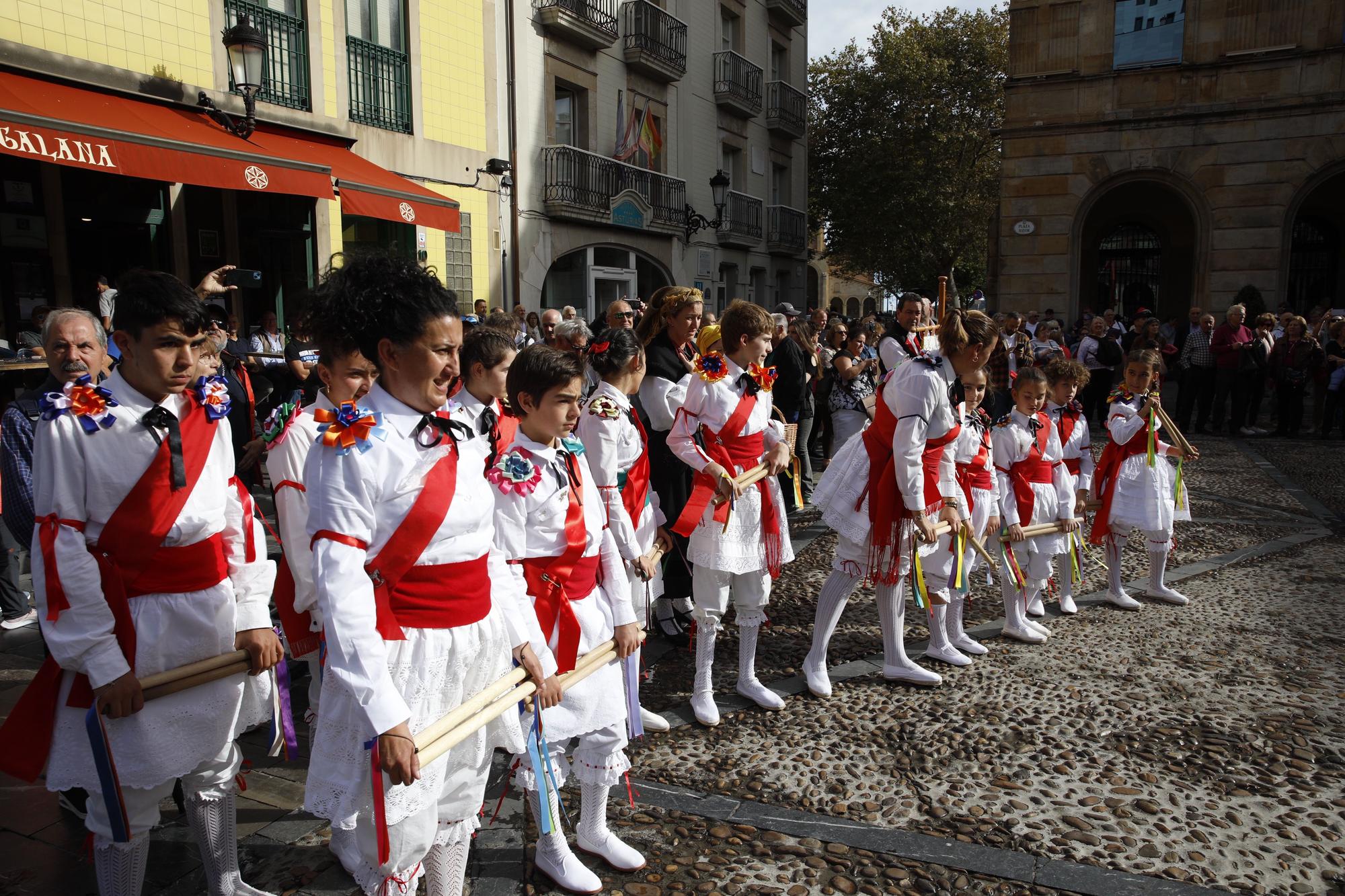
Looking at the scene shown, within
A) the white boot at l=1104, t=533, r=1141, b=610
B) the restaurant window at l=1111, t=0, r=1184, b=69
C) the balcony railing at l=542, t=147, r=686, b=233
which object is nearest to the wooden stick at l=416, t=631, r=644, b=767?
the white boot at l=1104, t=533, r=1141, b=610

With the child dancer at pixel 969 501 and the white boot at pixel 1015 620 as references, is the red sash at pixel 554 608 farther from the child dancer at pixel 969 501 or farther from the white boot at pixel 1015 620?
the white boot at pixel 1015 620

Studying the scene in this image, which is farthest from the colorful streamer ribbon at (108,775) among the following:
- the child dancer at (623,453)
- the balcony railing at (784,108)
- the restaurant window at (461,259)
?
the balcony railing at (784,108)

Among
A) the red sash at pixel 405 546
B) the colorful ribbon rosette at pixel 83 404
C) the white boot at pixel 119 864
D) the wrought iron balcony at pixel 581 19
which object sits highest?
the wrought iron balcony at pixel 581 19

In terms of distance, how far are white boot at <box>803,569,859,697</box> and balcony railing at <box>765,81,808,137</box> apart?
2316cm

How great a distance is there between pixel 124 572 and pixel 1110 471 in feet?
19.0

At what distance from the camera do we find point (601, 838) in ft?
10.2

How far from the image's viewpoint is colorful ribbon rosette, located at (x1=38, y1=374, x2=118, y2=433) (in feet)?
7.97

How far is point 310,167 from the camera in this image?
10578 millimetres

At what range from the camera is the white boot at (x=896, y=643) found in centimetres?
463

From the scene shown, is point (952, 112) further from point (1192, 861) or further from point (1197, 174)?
point (1192, 861)

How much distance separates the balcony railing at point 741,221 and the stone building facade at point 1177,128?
21.3 feet

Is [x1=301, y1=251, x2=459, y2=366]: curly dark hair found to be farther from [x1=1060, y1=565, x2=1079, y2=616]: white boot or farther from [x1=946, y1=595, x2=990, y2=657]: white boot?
[x1=1060, y1=565, x2=1079, y2=616]: white boot

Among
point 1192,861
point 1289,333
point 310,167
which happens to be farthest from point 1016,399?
point 1289,333

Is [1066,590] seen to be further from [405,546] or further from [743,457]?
[405,546]
